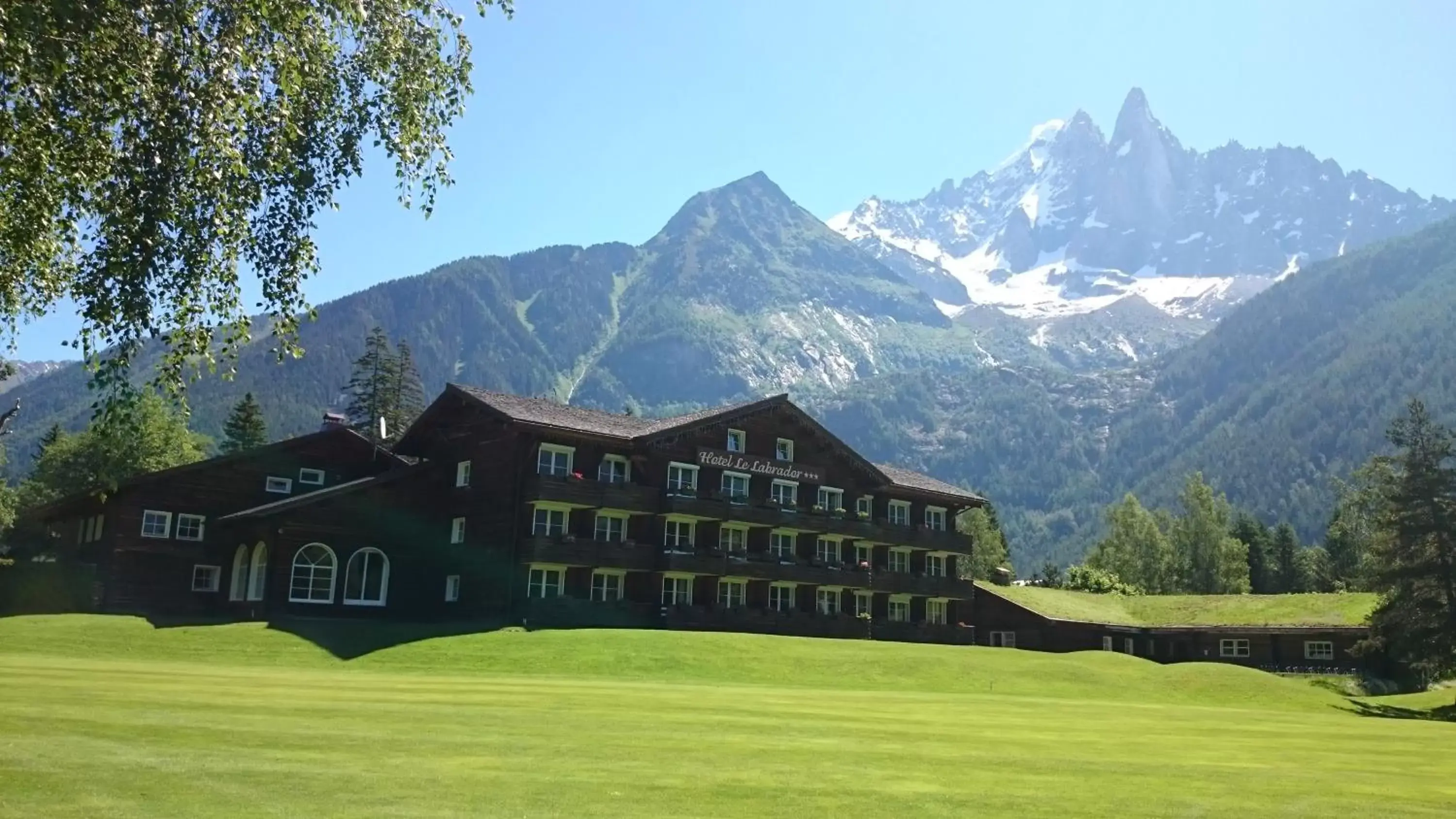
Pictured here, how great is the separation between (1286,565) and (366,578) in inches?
4570

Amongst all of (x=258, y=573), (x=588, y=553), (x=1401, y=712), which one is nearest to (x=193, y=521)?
(x=258, y=573)

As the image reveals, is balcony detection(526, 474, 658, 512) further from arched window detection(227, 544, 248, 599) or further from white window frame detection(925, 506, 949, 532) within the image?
white window frame detection(925, 506, 949, 532)

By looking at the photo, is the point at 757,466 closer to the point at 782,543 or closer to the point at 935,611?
the point at 782,543

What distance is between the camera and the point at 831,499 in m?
74.8

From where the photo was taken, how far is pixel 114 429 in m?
15.1

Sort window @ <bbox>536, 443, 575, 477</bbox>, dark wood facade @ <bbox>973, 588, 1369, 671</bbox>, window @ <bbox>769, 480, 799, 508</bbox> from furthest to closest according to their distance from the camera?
dark wood facade @ <bbox>973, 588, 1369, 671</bbox> → window @ <bbox>769, 480, 799, 508</bbox> → window @ <bbox>536, 443, 575, 477</bbox>

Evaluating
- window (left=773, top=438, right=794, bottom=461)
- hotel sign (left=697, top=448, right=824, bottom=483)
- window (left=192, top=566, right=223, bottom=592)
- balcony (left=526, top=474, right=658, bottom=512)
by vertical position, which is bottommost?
window (left=192, top=566, right=223, bottom=592)

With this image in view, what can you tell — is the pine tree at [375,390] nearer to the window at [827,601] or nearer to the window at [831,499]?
the window at [831,499]

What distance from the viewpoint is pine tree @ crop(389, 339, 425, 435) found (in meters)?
112

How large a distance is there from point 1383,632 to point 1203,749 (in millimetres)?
41711

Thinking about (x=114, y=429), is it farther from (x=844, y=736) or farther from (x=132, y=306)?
(x=844, y=736)

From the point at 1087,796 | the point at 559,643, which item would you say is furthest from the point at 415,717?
the point at 559,643

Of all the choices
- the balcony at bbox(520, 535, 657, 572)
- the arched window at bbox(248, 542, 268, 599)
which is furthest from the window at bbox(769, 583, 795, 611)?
the arched window at bbox(248, 542, 268, 599)

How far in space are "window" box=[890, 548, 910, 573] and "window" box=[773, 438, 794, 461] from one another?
11400 millimetres
